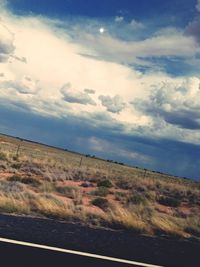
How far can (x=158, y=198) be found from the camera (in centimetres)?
2527

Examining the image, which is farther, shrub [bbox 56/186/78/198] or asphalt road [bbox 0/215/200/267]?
shrub [bbox 56/186/78/198]

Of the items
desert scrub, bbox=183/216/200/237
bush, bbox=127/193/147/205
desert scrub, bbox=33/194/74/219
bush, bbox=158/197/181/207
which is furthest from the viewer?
bush, bbox=158/197/181/207

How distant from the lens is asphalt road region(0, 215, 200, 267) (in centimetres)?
683

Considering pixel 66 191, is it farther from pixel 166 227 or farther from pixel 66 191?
pixel 166 227

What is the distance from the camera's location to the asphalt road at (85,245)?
6.83 metres

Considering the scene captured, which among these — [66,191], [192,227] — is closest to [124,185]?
[66,191]

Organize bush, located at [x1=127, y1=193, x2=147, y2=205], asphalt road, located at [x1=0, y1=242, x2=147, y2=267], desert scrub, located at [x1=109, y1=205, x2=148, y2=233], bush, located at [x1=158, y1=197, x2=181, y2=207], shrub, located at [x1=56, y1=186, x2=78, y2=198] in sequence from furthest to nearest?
bush, located at [x1=158, y1=197, x2=181, y2=207] < bush, located at [x1=127, y1=193, x2=147, y2=205] < shrub, located at [x1=56, y1=186, x2=78, y2=198] < desert scrub, located at [x1=109, y1=205, x2=148, y2=233] < asphalt road, located at [x1=0, y1=242, x2=147, y2=267]

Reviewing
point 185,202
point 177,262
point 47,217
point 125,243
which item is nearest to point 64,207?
point 47,217

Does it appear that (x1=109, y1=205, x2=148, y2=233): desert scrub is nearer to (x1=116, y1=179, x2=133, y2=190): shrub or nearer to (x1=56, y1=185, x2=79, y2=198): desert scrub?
(x1=56, y1=185, x2=79, y2=198): desert scrub

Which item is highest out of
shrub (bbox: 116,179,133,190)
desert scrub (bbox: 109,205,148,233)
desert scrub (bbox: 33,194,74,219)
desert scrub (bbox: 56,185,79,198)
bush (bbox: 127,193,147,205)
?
shrub (bbox: 116,179,133,190)

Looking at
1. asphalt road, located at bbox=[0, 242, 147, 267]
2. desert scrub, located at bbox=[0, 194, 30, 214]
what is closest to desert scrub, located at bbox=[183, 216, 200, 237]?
desert scrub, located at bbox=[0, 194, 30, 214]

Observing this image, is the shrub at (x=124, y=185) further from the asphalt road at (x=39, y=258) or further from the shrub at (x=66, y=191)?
the asphalt road at (x=39, y=258)

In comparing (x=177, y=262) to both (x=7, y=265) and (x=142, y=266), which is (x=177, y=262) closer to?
(x=142, y=266)

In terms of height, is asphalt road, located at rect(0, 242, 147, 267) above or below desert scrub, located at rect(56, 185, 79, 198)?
below
